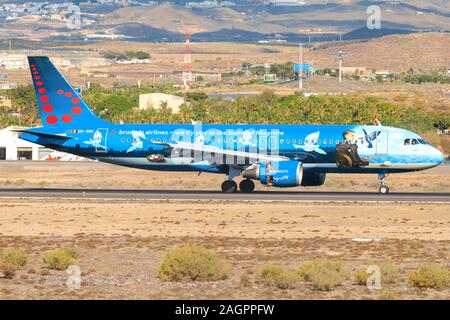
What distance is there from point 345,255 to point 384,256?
56.5 inches

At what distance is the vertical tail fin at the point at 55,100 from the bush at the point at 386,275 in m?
34.3

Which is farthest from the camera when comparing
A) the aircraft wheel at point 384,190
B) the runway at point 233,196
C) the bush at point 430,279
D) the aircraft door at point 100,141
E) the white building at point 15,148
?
the white building at point 15,148

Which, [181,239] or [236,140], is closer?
[181,239]

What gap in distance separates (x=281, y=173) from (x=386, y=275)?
2702 cm

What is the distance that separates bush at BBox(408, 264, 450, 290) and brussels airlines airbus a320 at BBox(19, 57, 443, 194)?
Answer: 28.4 m

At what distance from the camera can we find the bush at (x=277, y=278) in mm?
34562

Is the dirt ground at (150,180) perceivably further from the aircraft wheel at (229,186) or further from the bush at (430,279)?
the bush at (430,279)

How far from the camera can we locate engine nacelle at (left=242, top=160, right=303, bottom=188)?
205 ft

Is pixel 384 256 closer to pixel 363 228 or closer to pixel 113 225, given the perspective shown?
pixel 363 228

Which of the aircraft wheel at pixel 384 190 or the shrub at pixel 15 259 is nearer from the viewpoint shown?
the shrub at pixel 15 259

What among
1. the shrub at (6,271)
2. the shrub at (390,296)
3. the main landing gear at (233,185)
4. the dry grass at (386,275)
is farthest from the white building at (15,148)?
the shrub at (390,296)

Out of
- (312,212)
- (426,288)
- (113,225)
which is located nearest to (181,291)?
(426,288)

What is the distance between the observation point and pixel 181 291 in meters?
34.2

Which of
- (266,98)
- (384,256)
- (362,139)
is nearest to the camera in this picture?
(384,256)
